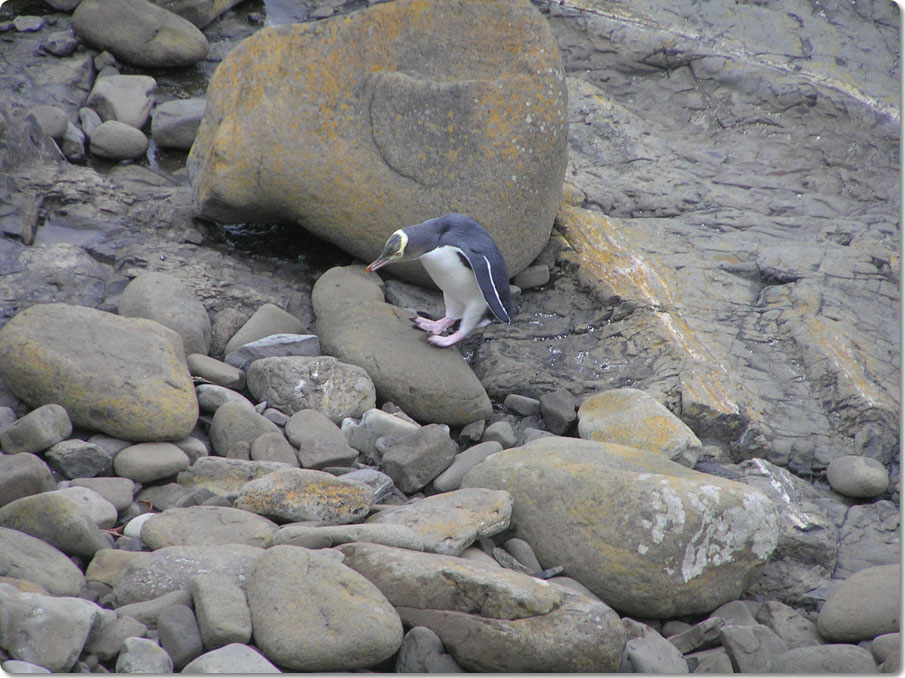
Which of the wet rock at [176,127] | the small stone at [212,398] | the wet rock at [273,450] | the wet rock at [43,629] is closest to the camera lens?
the wet rock at [43,629]

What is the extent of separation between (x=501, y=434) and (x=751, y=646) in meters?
1.71

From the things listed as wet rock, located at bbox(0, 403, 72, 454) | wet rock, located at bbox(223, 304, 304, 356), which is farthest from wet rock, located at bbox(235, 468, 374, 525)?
wet rock, located at bbox(223, 304, 304, 356)

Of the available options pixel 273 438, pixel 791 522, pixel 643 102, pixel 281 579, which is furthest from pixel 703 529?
pixel 643 102

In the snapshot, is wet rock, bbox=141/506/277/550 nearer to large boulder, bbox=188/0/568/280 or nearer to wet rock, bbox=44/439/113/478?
wet rock, bbox=44/439/113/478

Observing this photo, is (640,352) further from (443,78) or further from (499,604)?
(499,604)

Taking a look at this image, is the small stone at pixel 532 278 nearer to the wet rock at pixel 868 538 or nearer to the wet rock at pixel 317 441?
the wet rock at pixel 317 441

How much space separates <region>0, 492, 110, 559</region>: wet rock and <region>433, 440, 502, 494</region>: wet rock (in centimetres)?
148

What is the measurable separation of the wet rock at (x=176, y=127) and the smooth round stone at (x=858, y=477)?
4789 mm

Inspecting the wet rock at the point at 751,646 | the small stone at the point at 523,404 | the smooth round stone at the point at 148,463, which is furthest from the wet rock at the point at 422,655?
the small stone at the point at 523,404

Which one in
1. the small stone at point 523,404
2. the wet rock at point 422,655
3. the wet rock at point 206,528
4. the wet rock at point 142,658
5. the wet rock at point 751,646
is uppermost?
the wet rock at point 142,658

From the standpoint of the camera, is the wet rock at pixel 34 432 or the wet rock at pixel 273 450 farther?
the wet rock at pixel 273 450

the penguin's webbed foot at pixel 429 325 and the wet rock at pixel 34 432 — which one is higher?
the wet rock at pixel 34 432

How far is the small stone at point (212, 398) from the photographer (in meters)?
4.06

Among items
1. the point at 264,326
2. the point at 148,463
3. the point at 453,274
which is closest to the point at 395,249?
the point at 453,274
